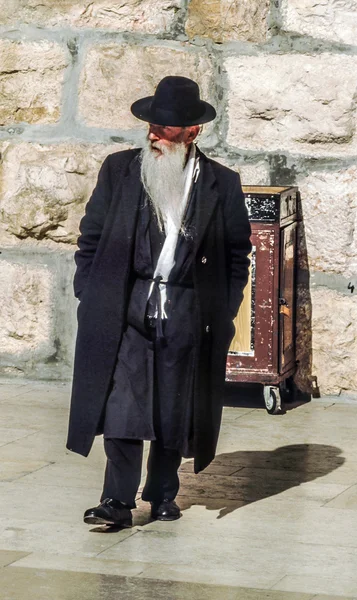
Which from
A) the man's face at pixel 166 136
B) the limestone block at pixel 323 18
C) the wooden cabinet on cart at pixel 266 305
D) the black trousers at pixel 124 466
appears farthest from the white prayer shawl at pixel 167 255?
the limestone block at pixel 323 18

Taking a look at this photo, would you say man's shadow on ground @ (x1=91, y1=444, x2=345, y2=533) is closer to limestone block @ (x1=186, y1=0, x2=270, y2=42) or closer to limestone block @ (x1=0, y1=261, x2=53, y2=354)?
limestone block @ (x1=0, y1=261, x2=53, y2=354)

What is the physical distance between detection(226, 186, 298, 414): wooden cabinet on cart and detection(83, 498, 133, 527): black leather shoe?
220cm

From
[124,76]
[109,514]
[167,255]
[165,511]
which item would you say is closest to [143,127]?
[124,76]

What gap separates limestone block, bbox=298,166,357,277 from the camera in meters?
7.72

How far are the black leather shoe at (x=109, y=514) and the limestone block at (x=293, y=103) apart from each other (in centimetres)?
306

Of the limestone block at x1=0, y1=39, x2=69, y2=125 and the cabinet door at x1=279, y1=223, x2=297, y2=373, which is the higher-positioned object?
the limestone block at x1=0, y1=39, x2=69, y2=125

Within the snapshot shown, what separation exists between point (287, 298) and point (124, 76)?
159 cm

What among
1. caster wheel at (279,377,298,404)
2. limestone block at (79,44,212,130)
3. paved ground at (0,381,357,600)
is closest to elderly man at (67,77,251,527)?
paved ground at (0,381,357,600)

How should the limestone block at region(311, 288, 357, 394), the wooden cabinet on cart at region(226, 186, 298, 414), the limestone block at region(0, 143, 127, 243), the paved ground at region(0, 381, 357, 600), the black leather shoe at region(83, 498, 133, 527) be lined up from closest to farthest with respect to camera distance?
1. the paved ground at region(0, 381, 357, 600)
2. the black leather shoe at region(83, 498, 133, 527)
3. the wooden cabinet on cart at region(226, 186, 298, 414)
4. the limestone block at region(311, 288, 357, 394)
5. the limestone block at region(0, 143, 127, 243)

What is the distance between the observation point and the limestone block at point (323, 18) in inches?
301

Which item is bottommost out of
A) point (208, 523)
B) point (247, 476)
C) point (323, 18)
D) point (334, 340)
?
point (208, 523)

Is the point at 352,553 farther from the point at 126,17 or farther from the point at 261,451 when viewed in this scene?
the point at 126,17

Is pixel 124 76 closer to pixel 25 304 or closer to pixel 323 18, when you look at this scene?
pixel 323 18

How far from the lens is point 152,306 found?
17.4ft
